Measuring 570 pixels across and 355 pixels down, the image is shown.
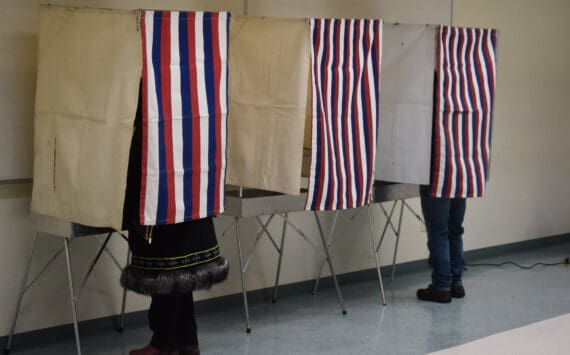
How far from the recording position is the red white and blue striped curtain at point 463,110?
5484mm

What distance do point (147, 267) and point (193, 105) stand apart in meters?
0.72

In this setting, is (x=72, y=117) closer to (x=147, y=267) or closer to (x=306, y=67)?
(x=147, y=267)

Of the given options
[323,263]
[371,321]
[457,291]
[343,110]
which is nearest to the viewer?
[343,110]

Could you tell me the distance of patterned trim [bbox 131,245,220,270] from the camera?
412 cm

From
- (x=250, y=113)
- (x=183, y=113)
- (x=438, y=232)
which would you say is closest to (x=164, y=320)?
(x=183, y=113)

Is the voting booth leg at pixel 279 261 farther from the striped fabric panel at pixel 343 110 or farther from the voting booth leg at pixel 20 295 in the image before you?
the voting booth leg at pixel 20 295

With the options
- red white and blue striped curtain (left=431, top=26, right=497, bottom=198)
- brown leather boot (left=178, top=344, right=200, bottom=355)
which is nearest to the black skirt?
brown leather boot (left=178, top=344, right=200, bottom=355)

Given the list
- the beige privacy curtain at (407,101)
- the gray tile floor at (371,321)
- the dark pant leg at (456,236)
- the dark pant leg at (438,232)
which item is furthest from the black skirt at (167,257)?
the dark pant leg at (456,236)

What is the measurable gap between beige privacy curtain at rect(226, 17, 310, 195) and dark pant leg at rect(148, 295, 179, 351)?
74 centimetres

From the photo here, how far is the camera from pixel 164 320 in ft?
14.1

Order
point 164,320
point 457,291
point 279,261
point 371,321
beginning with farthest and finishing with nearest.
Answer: point 457,291, point 279,261, point 371,321, point 164,320

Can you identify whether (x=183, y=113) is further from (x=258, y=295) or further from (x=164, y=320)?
(x=258, y=295)

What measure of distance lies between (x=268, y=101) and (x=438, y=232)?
167cm

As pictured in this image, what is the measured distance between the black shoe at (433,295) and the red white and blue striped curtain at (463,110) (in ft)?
2.10
